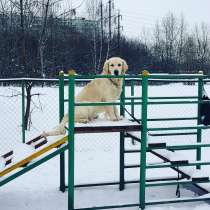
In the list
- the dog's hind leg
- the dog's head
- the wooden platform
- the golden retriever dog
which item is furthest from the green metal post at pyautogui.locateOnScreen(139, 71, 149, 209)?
the dog's hind leg

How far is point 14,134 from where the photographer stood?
934 cm

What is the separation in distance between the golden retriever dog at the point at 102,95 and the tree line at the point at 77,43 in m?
4.09

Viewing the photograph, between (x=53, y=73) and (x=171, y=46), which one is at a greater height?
(x=171, y=46)

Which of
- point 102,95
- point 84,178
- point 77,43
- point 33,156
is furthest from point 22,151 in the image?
point 77,43

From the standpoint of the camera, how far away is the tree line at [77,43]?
10555mm

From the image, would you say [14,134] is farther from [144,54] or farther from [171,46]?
[171,46]

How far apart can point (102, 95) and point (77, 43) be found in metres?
31.2

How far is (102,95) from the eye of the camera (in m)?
5.40

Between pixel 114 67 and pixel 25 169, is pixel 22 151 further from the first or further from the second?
pixel 114 67

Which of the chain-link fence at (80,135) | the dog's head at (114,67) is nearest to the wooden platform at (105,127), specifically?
the dog's head at (114,67)

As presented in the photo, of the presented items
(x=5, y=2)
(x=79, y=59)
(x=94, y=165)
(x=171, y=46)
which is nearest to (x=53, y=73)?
(x=79, y=59)

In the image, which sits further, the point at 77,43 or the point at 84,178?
the point at 77,43

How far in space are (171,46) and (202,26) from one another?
5.85 m

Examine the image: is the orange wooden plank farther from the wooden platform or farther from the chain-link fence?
the chain-link fence
